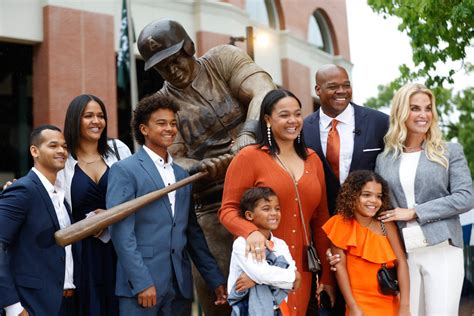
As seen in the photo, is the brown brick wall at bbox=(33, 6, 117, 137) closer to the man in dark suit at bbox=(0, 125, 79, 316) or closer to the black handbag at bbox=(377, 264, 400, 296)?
the man in dark suit at bbox=(0, 125, 79, 316)

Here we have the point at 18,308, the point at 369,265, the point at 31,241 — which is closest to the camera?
the point at 18,308

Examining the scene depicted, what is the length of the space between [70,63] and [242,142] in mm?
12801

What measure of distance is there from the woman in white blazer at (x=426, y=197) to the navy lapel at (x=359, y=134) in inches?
8.3

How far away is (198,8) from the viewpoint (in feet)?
65.4

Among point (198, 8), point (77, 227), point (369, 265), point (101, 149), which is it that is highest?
point (198, 8)

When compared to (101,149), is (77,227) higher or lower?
lower

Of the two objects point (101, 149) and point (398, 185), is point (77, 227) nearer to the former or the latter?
point (101, 149)

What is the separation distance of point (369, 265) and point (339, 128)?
1.14m

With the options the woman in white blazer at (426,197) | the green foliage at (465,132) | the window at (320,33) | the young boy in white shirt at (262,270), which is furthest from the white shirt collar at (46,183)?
the green foliage at (465,132)

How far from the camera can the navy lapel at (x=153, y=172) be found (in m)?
4.81

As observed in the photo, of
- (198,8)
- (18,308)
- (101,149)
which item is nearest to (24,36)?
(198,8)

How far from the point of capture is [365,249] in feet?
16.4

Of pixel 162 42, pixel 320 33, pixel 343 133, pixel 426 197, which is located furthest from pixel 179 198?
pixel 320 33

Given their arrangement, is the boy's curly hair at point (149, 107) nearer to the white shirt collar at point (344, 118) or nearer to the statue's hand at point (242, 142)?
the statue's hand at point (242, 142)
